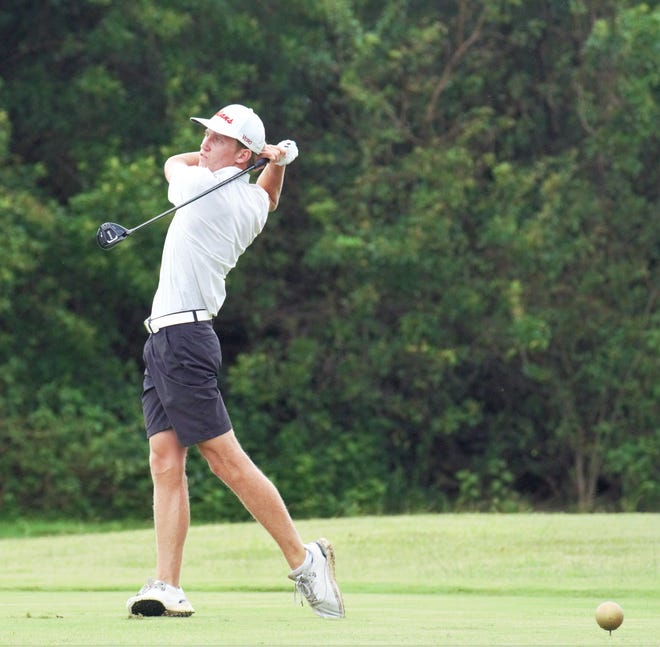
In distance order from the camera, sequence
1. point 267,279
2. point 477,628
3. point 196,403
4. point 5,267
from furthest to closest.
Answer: point 267,279 < point 5,267 < point 196,403 < point 477,628

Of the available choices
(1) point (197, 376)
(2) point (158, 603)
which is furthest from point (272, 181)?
(2) point (158, 603)

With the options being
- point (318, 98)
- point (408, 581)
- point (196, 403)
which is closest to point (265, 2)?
point (318, 98)

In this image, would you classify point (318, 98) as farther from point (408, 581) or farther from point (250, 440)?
point (408, 581)

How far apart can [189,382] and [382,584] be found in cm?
316

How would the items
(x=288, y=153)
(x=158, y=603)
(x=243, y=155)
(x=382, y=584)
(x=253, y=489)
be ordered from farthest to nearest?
1. (x=382, y=584)
2. (x=288, y=153)
3. (x=243, y=155)
4. (x=253, y=489)
5. (x=158, y=603)

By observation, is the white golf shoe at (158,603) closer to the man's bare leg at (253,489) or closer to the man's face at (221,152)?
the man's bare leg at (253,489)

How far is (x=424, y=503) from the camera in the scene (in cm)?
1805

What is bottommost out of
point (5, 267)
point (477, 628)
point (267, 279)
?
point (477, 628)

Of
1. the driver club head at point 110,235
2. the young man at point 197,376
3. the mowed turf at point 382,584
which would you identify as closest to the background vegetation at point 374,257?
the mowed turf at point 382,584

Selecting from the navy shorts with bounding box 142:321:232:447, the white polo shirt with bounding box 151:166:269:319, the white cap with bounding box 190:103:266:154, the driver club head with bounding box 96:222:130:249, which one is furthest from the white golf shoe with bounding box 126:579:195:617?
the white cap with bounding box 190:103:266:154

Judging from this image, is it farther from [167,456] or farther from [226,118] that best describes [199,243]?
[167,456]

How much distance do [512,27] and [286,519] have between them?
14.1 metres

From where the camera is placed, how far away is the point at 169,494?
5617 millimetres

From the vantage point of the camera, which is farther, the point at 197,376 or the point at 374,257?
the point at 374,257
